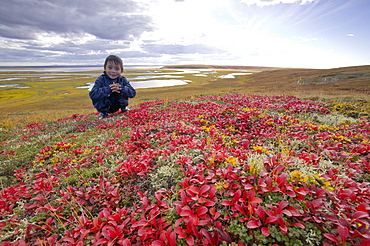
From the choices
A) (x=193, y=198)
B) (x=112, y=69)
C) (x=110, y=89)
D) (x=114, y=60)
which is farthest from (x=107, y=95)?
(x=193, y=198)

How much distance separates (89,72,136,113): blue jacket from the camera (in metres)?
11.9

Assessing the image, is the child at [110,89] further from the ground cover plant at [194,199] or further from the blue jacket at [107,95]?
the ground cover plant at [194,199]

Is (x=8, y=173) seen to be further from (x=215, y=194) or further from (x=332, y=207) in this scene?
(x=332, y=207)

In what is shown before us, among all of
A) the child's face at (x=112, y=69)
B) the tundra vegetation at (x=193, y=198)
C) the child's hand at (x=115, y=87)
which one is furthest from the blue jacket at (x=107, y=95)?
the tundra vegetation at (x=193, y=198)

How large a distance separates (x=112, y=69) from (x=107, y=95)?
188 cm

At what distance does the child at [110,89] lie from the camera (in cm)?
1190

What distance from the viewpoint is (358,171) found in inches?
160

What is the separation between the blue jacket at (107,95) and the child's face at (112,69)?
1.30 feet

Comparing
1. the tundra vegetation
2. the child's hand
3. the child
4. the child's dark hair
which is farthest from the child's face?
the tundra vegetation

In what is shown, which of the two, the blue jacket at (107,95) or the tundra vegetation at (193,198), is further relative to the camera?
the blue jacket at (107,95)

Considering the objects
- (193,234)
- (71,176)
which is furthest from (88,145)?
(193,234)

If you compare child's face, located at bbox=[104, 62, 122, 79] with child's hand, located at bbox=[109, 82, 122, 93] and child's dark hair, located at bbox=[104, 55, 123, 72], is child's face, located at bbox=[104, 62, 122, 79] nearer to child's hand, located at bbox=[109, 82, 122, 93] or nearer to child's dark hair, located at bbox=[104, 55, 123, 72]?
child's dark hair, located at bbox=[104, 55, 123, 72]

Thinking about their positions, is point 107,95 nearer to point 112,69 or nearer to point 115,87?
point 115,87

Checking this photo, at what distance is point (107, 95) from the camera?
1199cm
